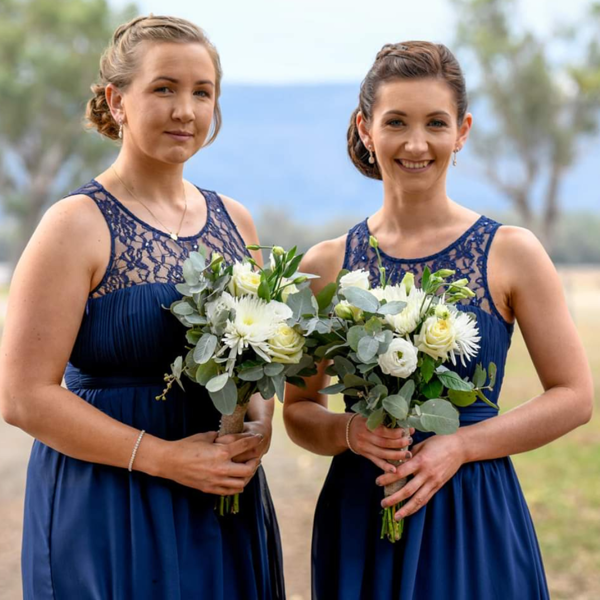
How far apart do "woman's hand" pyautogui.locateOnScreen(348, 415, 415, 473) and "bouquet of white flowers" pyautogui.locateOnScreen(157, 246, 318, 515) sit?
28 cm

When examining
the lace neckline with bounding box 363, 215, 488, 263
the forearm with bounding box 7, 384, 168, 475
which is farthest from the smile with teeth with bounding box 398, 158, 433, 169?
the forearm with bounding box 7, 384, 168, 475

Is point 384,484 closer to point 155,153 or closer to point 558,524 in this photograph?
point 155,153

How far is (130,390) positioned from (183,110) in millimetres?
936

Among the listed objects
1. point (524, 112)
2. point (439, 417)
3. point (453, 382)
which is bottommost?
point (439, 417)

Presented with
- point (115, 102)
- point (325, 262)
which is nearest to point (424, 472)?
point (325, 262)

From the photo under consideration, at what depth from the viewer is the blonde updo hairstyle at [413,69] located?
3098 millimetres

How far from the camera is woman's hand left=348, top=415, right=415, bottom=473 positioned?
9.02ft

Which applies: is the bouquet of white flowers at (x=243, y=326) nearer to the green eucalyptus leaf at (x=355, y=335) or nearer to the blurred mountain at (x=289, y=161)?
the green eucalyptus leaf at (x=355, y=335)

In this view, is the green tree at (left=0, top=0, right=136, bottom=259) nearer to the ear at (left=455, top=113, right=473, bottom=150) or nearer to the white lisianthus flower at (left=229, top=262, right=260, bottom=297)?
the ear at (left=455, top=113, right=473, bottom=150)

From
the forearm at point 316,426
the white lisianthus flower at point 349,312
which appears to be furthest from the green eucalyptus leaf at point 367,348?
the forearm at point 316,426

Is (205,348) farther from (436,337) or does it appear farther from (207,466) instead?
(436,337)

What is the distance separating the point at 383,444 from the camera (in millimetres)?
2777

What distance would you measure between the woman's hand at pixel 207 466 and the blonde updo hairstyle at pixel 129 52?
1.14 meters

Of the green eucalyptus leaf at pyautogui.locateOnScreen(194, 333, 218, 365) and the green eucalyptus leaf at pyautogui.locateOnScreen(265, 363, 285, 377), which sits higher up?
the green eucalyptus leaf at pyautogui.locateOnScreen(194, 333, 218, 365)
